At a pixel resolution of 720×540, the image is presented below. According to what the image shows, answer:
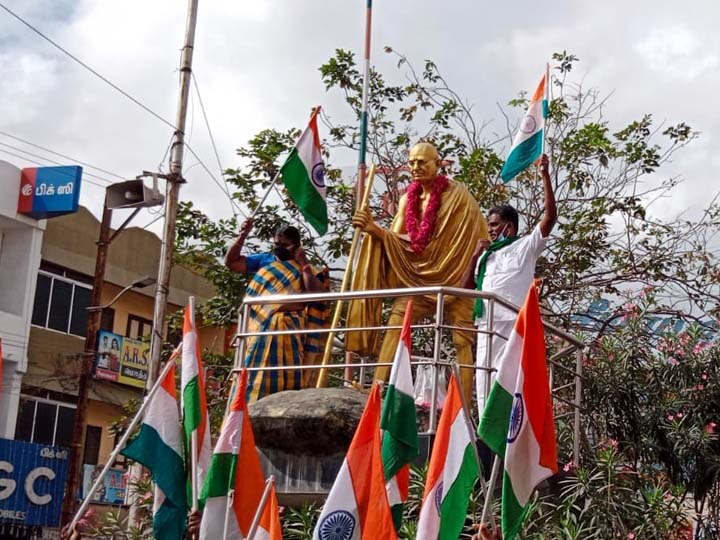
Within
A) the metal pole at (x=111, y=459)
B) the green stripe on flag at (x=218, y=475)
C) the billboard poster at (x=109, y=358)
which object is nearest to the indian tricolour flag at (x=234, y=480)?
the green stripe on flag at (x=218, y=475)

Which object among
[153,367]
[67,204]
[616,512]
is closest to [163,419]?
[616,512]

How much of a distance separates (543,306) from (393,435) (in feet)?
22.9

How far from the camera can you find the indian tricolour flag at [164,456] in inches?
316

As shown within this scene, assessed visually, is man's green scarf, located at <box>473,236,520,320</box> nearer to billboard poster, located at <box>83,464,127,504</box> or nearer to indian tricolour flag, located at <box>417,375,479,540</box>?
indian tricolour flag, located at <box>417,375,479,540</box>

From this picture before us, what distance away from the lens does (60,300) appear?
84.6 feet

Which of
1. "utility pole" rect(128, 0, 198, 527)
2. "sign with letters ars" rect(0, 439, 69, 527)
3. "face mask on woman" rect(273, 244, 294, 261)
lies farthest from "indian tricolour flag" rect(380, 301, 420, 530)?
"sign with letters ars" rect(0, 439, 69, 527)

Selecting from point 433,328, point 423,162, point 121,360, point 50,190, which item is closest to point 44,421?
point 121,360

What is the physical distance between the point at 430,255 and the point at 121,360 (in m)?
18.5

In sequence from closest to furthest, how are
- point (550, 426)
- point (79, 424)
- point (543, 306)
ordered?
point (550, 426), point (543, 306), point (79, 424)

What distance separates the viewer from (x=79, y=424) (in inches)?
730

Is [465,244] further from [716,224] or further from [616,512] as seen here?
[716,224]

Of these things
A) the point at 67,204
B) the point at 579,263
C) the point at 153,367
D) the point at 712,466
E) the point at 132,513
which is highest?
the point at 67,204

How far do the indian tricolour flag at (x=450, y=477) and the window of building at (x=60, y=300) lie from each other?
19100mm

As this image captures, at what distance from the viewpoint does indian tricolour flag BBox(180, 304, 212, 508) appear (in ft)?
26.3
